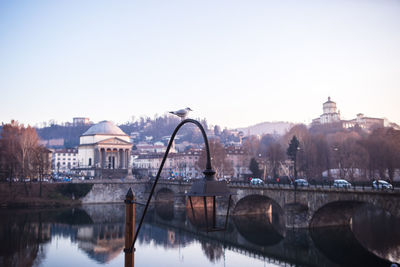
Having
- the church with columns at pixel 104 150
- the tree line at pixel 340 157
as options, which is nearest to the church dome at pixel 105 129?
the church with columns at pixel 104 150

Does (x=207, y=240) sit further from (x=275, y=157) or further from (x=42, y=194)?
(x=275, y=157)

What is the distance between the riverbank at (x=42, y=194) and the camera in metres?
56.5

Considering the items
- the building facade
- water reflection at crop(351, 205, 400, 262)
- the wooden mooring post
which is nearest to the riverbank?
water reflection at crop(351, 205, 400, 262)

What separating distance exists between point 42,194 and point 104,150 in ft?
91.7

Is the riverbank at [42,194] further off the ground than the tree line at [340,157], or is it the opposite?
the tree line at [340,157]

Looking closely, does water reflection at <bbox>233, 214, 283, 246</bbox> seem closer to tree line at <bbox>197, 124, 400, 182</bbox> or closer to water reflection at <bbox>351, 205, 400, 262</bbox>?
water reflection at <bbox>351, 205, 400, 262</bbox>

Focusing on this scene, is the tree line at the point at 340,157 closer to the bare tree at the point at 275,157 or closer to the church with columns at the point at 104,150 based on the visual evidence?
the bare tree at the point at 275,157

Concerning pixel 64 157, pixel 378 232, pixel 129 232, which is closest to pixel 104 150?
pixel 64 157

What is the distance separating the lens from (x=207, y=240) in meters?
36.1

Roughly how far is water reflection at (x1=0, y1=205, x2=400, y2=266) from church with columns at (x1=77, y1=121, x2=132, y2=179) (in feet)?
118

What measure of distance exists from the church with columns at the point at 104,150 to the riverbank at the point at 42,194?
17281mm

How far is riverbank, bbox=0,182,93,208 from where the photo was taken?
185ft

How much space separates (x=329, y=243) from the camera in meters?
31.7

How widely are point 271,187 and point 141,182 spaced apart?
3654 centimetres
